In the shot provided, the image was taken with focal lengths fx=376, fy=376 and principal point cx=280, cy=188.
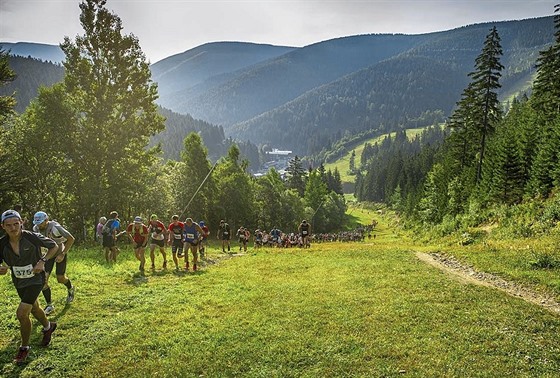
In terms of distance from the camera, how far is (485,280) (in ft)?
51.5

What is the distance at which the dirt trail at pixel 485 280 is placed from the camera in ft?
40.9

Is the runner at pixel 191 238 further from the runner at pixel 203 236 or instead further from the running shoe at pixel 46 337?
the running shoe at pixel 46 337

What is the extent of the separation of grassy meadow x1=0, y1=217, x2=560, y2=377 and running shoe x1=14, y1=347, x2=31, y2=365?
0.51 feet

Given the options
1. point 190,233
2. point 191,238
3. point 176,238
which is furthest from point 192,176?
point 191,238

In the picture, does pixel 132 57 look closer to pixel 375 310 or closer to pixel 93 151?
pixel 93 151

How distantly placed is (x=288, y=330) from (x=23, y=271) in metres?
6.29

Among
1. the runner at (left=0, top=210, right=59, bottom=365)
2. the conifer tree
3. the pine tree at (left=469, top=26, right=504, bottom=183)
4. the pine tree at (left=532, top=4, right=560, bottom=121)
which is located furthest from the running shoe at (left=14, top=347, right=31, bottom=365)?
the pine tree at (left=532, top=4, right=560, bottom=121)

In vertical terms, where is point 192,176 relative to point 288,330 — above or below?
above

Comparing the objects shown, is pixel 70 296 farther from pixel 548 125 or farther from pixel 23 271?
pixel 548 125

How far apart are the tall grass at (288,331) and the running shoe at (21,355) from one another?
0.12m

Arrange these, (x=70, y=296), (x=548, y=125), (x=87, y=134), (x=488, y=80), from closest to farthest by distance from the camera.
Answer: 1. (x=70, y=296)
2. (x=87, y=134)
3. (x=548, y=125)
4. (x=488, y=80)

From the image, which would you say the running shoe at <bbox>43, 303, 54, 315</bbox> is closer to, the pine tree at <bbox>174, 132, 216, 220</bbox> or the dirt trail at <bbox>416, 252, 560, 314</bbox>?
the dirt trail at <bbox>416, 252, 560, 314</bbox>

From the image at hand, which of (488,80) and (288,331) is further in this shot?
(488,80)

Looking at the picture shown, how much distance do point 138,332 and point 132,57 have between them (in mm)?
29722
